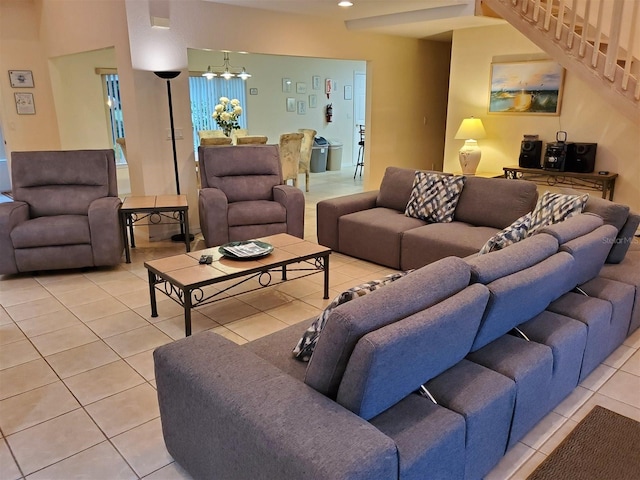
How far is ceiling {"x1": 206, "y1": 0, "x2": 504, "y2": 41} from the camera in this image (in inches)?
201

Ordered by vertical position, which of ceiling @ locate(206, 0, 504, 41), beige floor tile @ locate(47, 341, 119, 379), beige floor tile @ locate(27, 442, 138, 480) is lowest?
beige floor tile @ locate(27, 442, 138, 480)

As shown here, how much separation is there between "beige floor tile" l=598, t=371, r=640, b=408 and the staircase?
2.62 metres

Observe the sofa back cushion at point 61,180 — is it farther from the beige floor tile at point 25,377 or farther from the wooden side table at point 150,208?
the beige floor tile at point 25,377

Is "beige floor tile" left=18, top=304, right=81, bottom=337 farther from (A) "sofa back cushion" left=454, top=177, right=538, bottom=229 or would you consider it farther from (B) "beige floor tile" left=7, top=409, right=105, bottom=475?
(A) "sofa back cushion" left=454, top=177, right=538, bottom=229

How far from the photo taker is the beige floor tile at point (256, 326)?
10.2 feet

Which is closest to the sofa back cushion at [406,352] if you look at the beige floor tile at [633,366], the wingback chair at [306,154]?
the beige floor tile at [633,366]

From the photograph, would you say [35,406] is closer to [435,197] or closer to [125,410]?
[125,410]

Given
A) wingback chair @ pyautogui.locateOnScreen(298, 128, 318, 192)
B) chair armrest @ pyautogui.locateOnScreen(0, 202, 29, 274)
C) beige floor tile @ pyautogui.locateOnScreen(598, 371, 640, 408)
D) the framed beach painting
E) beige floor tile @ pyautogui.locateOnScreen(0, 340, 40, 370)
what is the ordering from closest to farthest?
beige floor tile @ pyautogui.locateOnScreen(598, 371, 640, 408), beige floor tile @ pyautogui.locateOnScreen(0, 340, 40, 370), chair armrest @ pyautogui.locateOnScreen(0, 202, 29, 274), the framed beach painting, wingback chair @ pyautogui.locateOnScreen(298, 128, 318, 192)

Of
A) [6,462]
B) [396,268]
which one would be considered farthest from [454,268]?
[396,268]

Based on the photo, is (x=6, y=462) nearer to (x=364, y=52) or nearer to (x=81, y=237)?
(x=81, y=237)

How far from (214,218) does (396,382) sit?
10.8 feet

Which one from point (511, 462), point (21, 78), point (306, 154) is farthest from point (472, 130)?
point (21, 78)

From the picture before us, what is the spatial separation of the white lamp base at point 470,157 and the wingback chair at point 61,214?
4053 millimetres

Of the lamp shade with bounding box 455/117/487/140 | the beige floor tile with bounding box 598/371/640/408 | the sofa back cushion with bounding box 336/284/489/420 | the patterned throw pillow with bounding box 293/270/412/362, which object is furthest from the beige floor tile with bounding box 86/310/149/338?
the lamp shade with bounding box 455/117/487/140
